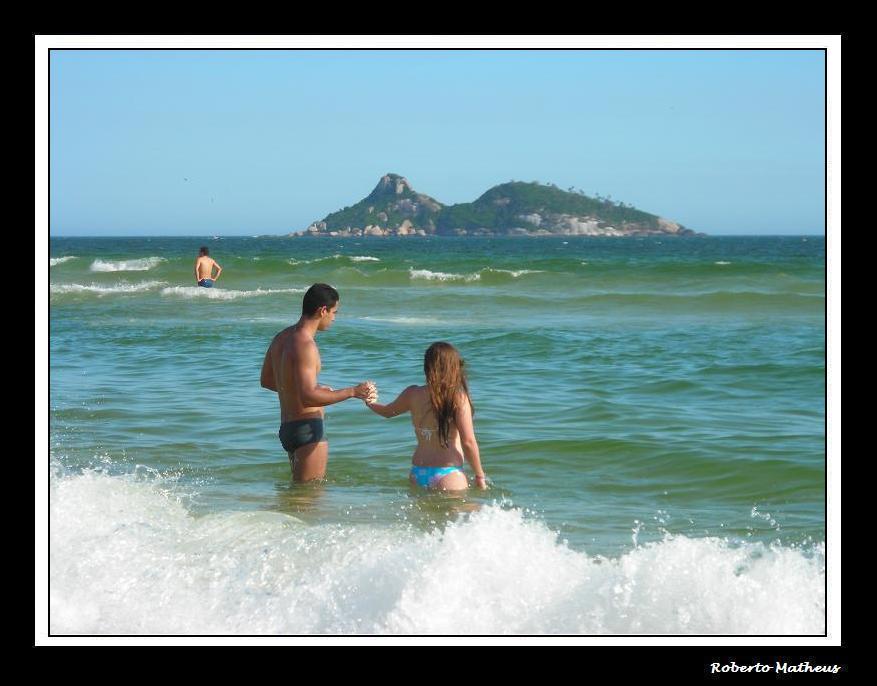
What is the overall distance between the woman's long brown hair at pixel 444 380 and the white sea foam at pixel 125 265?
34.5 meters

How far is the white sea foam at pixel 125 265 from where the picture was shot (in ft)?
129

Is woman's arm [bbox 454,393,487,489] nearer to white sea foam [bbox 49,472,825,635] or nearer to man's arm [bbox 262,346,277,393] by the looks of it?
white sea foam [bbox 49,472,825,635]

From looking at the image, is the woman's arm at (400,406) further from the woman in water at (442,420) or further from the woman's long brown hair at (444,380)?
the woman's long brown hair at (444,380)

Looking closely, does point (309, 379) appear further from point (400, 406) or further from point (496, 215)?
point (496, 215)

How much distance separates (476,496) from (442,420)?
601 millimetres

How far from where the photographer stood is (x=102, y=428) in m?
9.33

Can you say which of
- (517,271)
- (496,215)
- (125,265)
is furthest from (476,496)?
(496,215)

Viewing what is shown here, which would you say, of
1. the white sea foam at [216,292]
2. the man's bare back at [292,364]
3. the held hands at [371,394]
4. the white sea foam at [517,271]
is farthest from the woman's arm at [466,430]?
the white sea foam at [517,271]

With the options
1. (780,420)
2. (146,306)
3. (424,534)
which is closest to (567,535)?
(424,534)

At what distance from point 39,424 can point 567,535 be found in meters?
3.07

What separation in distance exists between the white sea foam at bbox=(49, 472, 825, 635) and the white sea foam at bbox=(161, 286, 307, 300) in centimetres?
2317

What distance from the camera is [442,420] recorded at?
21.7ft

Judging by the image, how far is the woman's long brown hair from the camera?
6.54 meters

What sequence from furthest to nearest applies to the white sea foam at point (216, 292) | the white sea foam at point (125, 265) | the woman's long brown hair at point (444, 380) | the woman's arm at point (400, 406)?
1. the white sea foam at point (125, 265)
2. the white sea foam at point (216, 292)
3. the woman's arm at point (400, 406)
4. the woman's long brown hair at point (444, 380)
